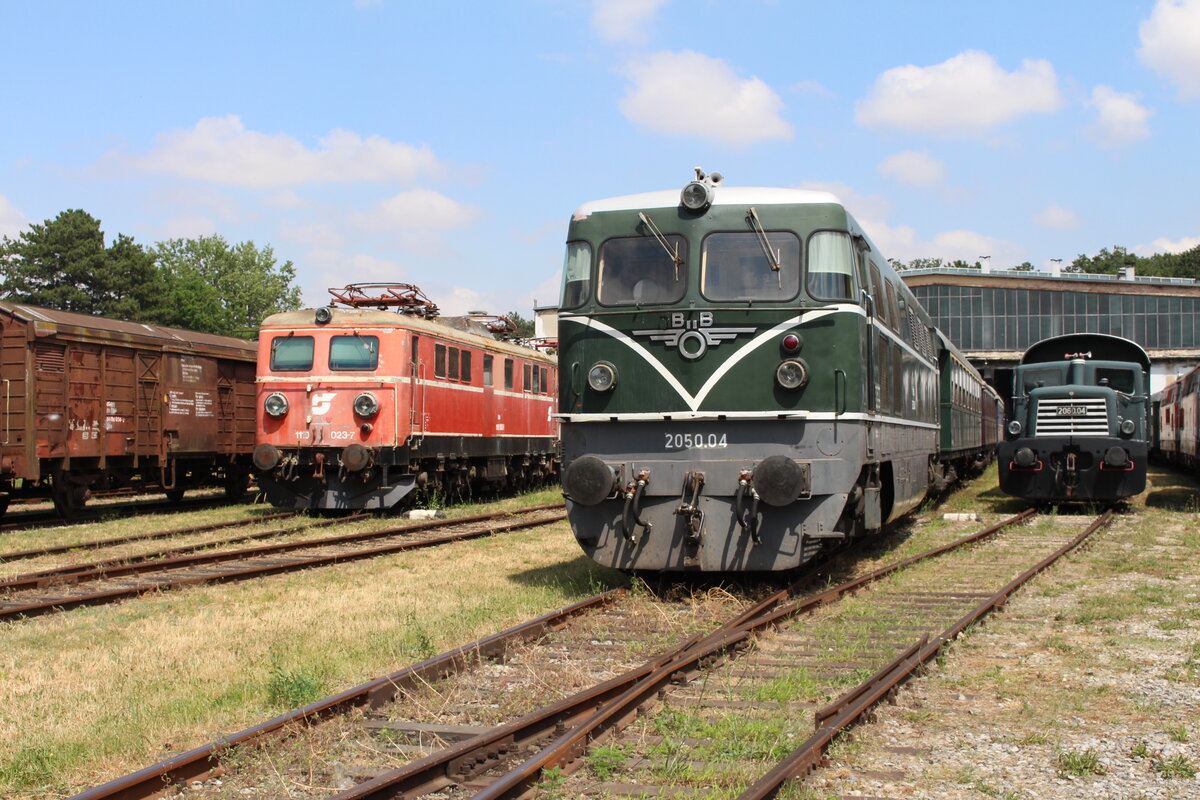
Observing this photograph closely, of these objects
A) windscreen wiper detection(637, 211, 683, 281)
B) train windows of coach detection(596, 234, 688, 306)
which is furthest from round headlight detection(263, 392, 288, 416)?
windscreen wiper detection(637, 211, 683, 281)

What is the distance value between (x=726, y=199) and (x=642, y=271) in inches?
38.6

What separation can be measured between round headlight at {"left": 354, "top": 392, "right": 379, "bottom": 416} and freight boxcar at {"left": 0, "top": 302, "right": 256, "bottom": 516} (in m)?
4.22

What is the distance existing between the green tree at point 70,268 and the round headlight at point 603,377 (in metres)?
58.0

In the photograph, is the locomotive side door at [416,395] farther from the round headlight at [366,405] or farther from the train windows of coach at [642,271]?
the train windows of coach at [642,271]

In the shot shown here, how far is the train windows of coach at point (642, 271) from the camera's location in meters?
9.69

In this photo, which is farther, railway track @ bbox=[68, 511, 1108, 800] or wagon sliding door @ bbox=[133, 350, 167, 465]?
wagon sliding door @ bbox=[133, 350, 167, 465]

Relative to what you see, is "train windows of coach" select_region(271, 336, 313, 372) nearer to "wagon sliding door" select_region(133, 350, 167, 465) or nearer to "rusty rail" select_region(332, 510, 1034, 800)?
"wagon sliding door" select_region(133, 350, 167, 465)

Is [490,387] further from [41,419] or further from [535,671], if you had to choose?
[535,671]

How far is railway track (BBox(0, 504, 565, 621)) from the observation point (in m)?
10.2

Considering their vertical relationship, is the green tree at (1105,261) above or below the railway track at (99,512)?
above

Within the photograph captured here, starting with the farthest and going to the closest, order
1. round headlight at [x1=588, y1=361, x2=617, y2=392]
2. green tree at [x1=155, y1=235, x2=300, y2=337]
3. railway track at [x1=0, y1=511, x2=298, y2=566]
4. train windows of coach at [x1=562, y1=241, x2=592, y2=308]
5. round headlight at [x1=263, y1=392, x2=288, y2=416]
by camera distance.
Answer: green tree at [x1=155, y1=235, x2=300, y2=337]
round headlight at [x1=263, y1=392, x2=288, y2=416]
railway track at [x1=0, y1=511, x2=298, y2=566]
train windows of coach at [x1=562, y1=241, x2=592, y2=308]
round headlight at [x1=588, y1=361, x2=617, y2=392]

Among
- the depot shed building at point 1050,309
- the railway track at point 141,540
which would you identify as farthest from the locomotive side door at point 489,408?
the depot shed building at point 1050,309

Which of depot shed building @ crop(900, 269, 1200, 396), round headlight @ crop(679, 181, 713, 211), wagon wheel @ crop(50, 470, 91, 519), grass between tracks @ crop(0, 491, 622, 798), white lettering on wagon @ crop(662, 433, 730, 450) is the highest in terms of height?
depot shed building @ crop(900, 269, 1200, 396)

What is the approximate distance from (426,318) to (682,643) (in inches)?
515
